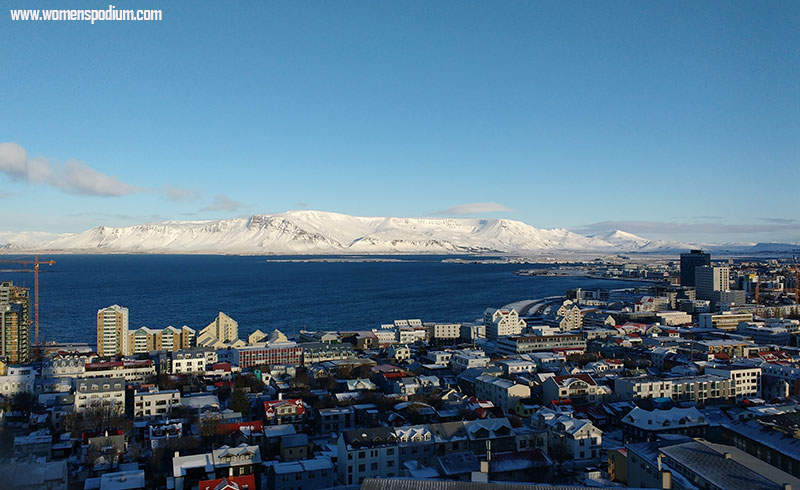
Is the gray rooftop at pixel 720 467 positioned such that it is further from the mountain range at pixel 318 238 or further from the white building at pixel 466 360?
the mountain range at pixel 318 238

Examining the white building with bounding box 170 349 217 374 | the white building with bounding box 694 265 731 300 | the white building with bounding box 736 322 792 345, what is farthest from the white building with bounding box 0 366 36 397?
the white building with bounding box 694 265 731 300

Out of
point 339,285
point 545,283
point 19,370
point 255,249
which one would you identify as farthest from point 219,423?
point 255,249

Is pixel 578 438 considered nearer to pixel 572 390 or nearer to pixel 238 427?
pixel 572 390

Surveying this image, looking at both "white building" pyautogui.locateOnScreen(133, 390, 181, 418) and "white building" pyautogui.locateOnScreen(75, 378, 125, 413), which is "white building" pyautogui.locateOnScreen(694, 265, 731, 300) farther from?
"white building" pyautogui.locateOnScreen(75, 378, 125, 413)

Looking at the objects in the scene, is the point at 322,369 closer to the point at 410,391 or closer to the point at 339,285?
the point at 410,391

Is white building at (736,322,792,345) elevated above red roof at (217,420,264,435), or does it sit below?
below

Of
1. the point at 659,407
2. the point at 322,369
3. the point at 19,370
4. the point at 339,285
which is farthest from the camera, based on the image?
the point at 339,285

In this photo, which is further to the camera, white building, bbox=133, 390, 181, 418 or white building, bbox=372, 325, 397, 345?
white building, bbox=372, 325, 397, 345
